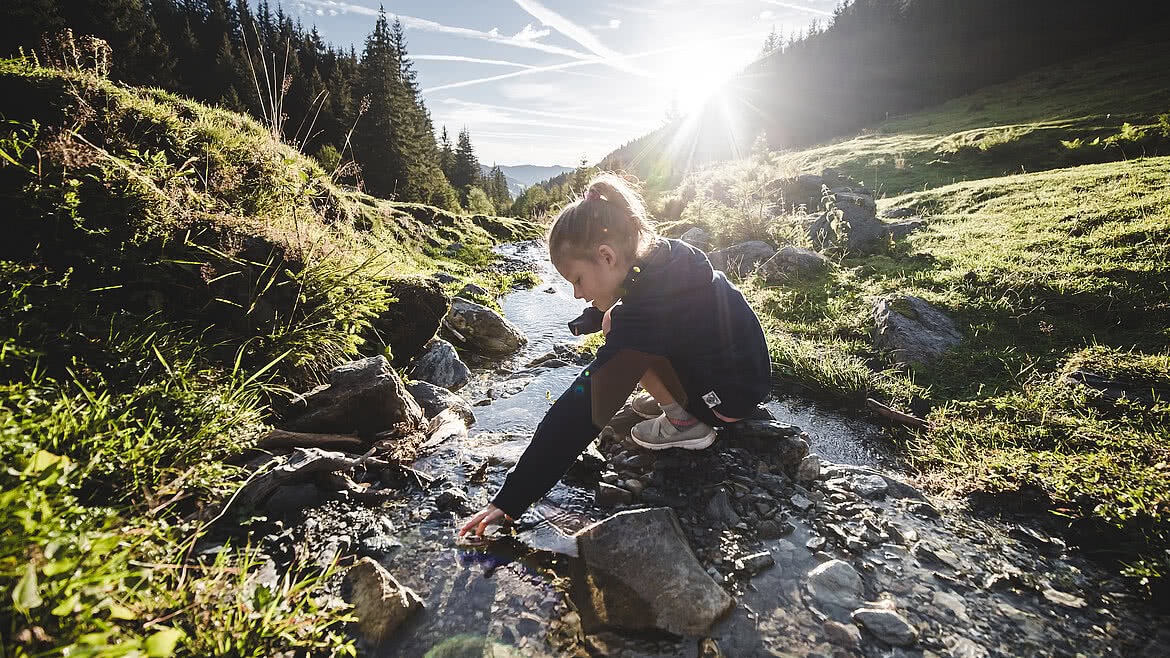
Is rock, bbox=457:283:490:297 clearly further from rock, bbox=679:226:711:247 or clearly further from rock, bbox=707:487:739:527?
rock, bbox=707:487:739:527

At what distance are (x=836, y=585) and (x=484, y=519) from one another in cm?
188

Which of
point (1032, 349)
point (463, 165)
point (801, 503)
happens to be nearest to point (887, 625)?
point (801, 503)

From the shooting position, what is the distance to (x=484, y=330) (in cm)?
637

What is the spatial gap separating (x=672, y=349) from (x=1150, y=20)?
9670 cm

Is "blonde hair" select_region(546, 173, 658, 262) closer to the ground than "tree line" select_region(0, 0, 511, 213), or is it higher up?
closer to the ground

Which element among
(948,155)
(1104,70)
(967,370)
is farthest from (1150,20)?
(967,370)

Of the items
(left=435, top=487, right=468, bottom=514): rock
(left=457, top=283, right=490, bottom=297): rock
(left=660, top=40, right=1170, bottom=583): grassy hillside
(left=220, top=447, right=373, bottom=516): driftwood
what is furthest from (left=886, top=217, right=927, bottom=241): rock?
(left=220, top=447, right=373, bottom=516): driftwood

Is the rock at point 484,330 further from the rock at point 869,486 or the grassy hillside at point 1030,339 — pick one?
the rock at point 869,486

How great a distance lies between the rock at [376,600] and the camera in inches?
78.5

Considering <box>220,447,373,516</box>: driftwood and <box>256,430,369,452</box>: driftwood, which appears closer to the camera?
<box>220,447,373,516</box>: driftwood

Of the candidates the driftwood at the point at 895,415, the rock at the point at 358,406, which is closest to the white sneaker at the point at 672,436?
the rock at the point at 358,406

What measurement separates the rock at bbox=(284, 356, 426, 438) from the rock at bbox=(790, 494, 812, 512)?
2.78 m

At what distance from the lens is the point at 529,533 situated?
2.73 meters

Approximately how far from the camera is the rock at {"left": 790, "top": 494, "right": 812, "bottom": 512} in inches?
116
